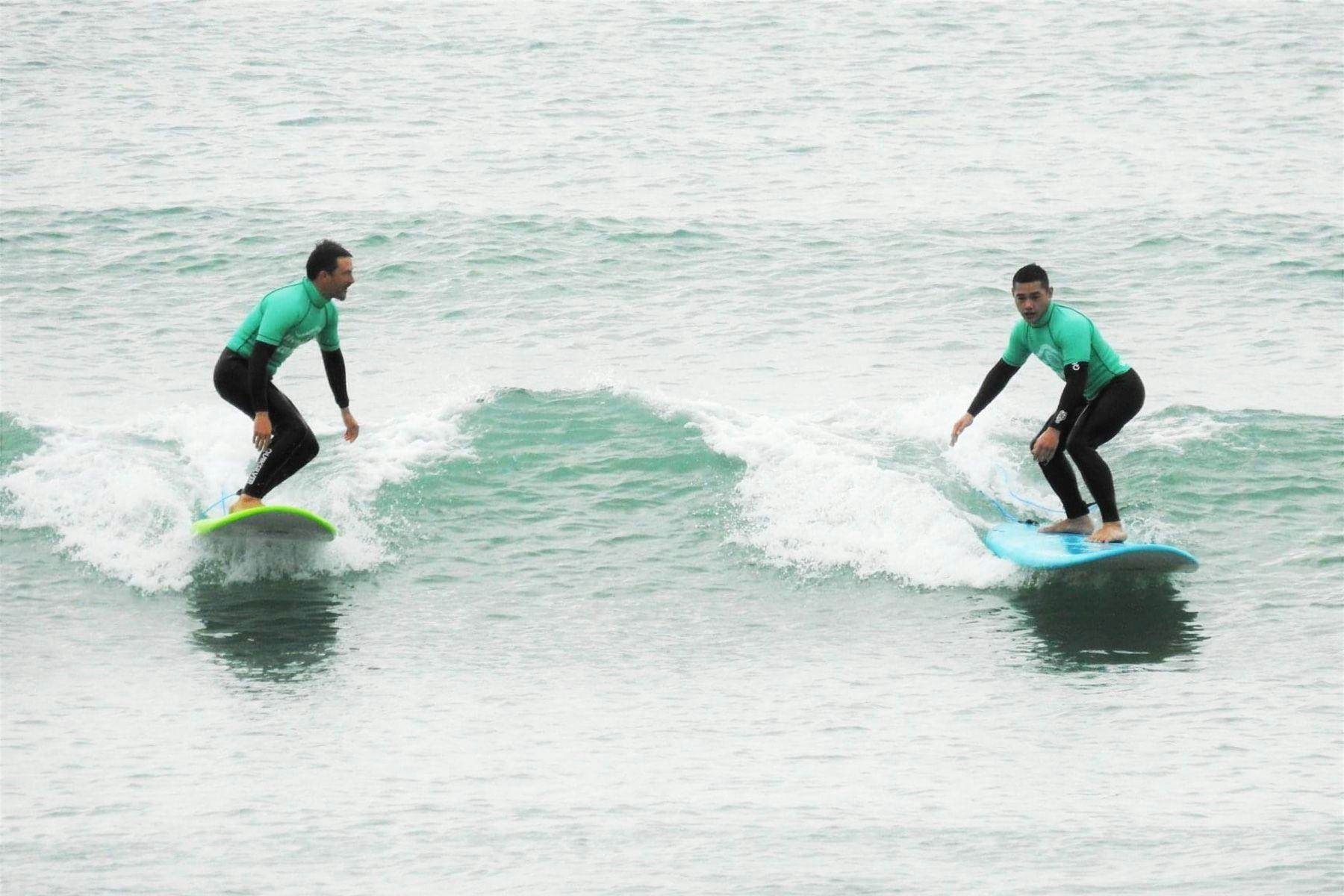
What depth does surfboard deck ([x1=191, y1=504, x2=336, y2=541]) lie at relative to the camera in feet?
26.5

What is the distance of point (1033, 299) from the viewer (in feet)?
26.0

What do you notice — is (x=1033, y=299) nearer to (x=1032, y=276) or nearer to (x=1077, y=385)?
(x=1032, y=276)

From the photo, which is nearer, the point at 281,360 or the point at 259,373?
the point at 259,373

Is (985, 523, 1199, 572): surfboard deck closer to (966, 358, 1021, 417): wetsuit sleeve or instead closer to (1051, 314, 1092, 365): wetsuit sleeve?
(966, 358, 1021, 417): wetsuit sleeve

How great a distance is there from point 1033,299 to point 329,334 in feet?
12.4

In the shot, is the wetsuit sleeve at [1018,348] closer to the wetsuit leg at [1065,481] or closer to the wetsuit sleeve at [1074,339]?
the wetsuit sleeve at [1074,339]

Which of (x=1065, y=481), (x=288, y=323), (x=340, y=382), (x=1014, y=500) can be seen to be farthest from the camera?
(x=1014, y=500)

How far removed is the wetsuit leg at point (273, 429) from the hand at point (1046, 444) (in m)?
3.90

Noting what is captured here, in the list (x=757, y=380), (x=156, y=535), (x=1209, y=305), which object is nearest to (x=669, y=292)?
(x=757, y=380)

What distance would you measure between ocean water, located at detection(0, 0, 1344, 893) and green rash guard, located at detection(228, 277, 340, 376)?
1216 mm

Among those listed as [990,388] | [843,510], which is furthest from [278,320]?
[990,388]

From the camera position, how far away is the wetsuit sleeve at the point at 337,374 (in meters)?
8.26

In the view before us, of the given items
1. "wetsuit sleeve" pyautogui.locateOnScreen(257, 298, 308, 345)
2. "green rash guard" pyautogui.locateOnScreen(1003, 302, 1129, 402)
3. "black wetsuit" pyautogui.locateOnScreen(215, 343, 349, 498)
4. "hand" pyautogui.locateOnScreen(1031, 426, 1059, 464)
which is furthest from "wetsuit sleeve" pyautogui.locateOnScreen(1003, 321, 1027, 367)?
"wetsuit sleeve" pyautogui.locateOnScreen(257, 298, 308, 345)

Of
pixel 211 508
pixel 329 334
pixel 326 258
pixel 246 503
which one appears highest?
pixel 326 258
